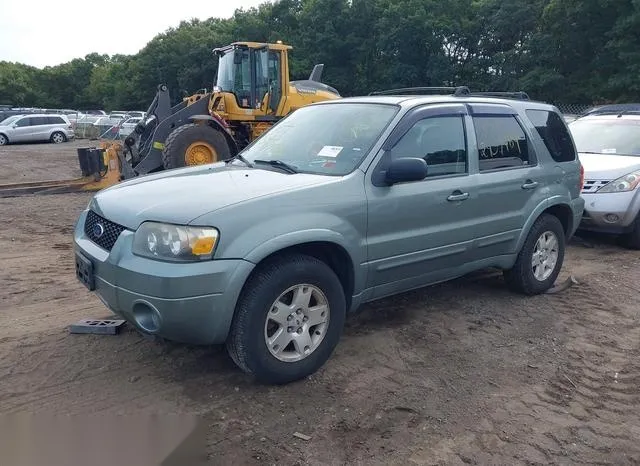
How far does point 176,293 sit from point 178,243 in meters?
0.29

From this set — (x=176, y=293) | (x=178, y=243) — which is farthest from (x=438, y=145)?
(x=176, y=293)

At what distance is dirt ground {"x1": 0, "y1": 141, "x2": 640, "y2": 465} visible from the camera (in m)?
3.26

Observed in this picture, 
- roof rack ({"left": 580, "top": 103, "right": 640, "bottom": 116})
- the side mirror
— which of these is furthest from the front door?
roof rack ({"left": 580, "top": 103, "right": 640, "bottom": 116})

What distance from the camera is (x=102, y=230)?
12.6ft

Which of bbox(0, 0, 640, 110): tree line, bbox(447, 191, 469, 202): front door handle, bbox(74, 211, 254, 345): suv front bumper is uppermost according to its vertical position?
bbox(0, 0, 640, 110): tree line

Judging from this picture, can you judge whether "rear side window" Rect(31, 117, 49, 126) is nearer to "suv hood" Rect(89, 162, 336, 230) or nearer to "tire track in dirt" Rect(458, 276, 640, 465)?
"suv hood" Rect(89, 162, 336, 230)

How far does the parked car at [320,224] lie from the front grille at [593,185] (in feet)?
7.80

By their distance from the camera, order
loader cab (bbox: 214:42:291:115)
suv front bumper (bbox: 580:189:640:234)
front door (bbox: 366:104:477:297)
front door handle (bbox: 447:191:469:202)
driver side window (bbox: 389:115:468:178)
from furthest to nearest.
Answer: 1. loader cab (bbox: 214:42:291:115)
2. suv front bumper (bbox: 580:189:640:234)
3. front door handle (bbox: 447:191:469:202)
4. driver side window (bbox: 389:115:468:178)
5. front door (bbox: 366:104:477:297)

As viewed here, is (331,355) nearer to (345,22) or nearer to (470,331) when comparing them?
(470,331)

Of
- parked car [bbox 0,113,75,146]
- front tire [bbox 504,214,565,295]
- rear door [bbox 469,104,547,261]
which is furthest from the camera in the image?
parked car [bbox 0,113,75,146]

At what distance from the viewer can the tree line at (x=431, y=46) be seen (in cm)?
3206

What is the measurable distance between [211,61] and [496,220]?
189 feet

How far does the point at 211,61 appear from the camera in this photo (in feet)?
193

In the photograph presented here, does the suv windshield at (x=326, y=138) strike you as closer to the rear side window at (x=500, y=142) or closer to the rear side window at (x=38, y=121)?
the rear side window at (x=500, y=142)
